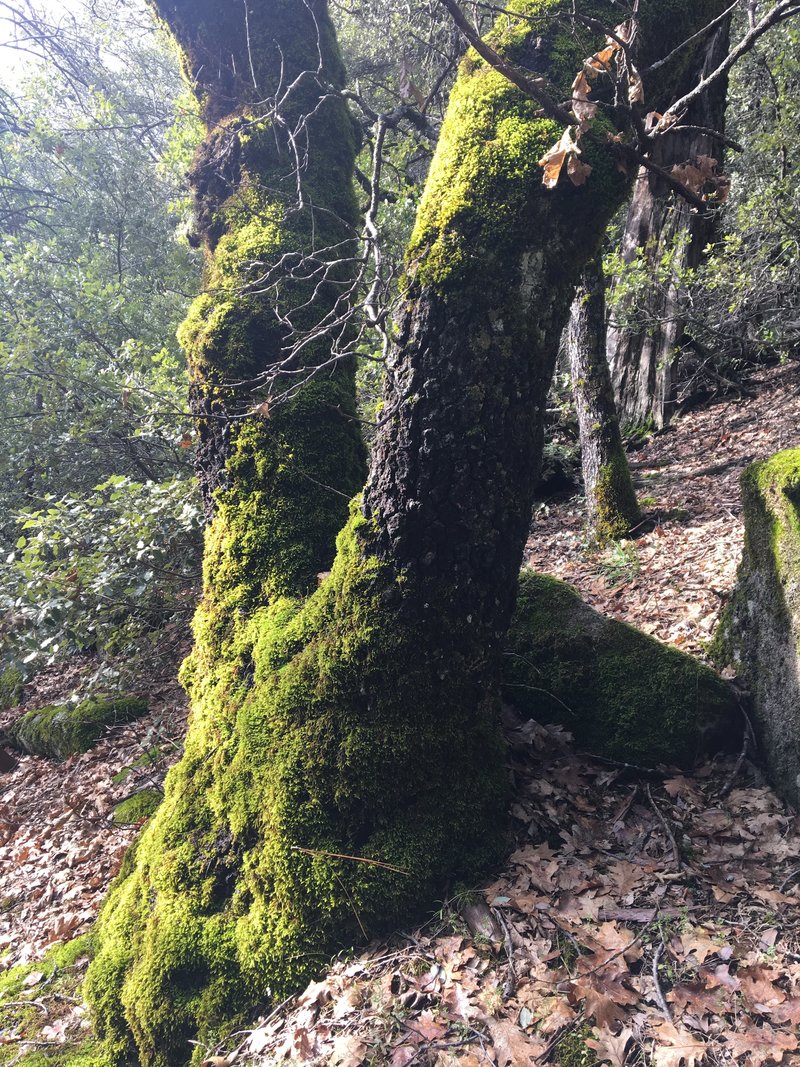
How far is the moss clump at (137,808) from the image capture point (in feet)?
16.6

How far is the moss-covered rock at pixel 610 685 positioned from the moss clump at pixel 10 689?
29.7ft

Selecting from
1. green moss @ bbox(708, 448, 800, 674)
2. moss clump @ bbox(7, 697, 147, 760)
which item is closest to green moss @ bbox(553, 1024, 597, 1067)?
green moss @ bbox(708, 448, 800, 674)

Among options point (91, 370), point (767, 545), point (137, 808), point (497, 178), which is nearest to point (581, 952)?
point (767, 545)

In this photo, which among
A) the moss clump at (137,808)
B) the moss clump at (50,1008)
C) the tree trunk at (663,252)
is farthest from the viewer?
the tree trunk at (663,252)

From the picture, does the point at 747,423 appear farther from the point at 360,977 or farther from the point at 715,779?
the point at 360,977

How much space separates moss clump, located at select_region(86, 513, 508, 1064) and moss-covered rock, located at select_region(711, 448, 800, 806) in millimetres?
1468

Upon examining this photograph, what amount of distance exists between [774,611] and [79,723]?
24.3 ft

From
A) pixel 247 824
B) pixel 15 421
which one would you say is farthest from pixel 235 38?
pixel 15 421

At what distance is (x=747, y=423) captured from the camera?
9492mm

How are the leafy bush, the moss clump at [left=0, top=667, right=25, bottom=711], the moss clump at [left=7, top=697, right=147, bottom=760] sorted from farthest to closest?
1. the moss clump at [left=0, top=667, right=25, bottom=711]
2. the moss clump at [left=7, top=697, right=147, bottom=760]
3. the leafy bush

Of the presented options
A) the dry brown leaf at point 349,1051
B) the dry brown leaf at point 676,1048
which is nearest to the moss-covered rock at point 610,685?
the dry brown leaf at point 676,1048

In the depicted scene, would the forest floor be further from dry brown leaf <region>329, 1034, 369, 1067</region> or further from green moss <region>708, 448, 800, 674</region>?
green moss <region>708, 448, 800, 674</region>

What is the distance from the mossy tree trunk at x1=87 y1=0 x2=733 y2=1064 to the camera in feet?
8.63

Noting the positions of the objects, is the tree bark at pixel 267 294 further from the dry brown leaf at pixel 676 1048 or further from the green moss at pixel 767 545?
the dry brown leaf at pixel 676 1048
